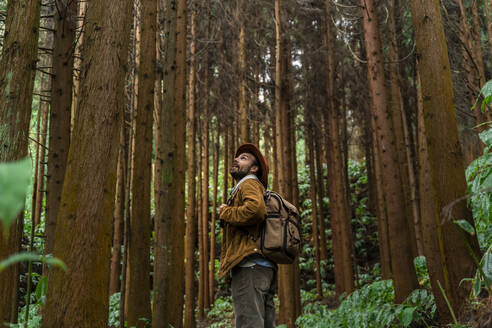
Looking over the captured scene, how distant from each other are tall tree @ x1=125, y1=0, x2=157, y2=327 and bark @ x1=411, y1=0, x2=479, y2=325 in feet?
11.3

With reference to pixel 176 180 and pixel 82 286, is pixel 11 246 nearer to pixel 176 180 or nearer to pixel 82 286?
pixel 82 286

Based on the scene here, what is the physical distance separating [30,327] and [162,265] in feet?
6.34

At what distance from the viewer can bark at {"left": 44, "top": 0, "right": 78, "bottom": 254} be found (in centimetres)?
502

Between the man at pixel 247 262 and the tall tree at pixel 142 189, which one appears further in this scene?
the tall tree at pixel 142 189

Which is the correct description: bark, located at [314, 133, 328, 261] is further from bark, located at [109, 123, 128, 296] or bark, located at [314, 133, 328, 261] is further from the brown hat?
the brown hat

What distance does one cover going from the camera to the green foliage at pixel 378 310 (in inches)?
164

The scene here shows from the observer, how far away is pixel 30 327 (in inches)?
134

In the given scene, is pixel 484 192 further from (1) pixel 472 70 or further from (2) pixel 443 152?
(1) pixel 472 70

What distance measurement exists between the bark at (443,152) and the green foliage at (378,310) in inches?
17.3

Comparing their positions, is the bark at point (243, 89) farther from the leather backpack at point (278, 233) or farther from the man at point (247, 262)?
the man at point (247, 262)

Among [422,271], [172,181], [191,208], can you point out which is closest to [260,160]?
[172,181]

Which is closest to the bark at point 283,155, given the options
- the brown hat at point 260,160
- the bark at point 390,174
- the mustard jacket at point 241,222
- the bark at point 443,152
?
the bark at point 390,174

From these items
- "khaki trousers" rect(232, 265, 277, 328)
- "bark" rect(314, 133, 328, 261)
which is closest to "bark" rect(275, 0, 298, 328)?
"khaki trousers" rect(232, 265, 277, 328)

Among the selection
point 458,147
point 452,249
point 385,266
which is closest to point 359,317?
point 452,249
